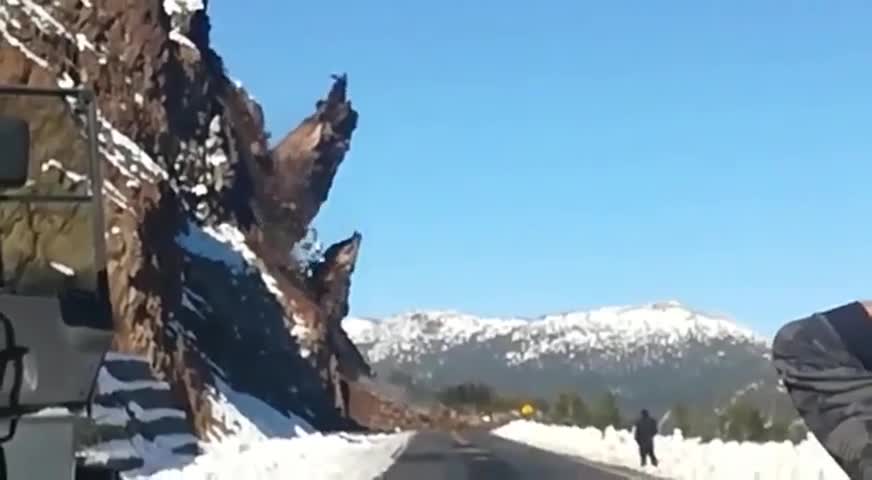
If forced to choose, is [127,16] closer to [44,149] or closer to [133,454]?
[133,454]

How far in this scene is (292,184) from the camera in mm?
91312

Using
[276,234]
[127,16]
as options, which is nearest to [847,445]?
[127,16]

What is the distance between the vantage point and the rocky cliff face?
144ft

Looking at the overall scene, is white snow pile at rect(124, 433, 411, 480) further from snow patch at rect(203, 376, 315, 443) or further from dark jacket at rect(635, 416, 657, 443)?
dark jacket at rect(635, 416, 657, 443)

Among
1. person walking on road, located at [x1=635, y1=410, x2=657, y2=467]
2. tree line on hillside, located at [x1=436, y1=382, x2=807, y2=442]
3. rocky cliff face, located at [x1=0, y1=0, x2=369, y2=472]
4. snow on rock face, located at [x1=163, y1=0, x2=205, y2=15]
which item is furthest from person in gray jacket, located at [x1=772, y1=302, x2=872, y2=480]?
snow on rock face, located at [x1=163, y1=0, x2=205, y2=15]

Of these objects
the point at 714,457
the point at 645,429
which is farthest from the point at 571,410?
the point at 714,457

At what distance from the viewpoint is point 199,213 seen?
62.0 m

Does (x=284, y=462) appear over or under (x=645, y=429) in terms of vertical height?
under

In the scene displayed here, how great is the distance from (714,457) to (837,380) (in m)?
37.9

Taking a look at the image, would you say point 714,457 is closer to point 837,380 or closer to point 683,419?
point 683,419

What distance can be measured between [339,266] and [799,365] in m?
89.9

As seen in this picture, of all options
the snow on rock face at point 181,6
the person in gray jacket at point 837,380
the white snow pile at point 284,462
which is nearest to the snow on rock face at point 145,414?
the white snow pile at point 284,462

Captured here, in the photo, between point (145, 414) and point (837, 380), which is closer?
point (837, 380)

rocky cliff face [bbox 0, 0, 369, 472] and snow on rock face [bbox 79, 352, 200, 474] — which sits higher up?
rocky cliff face [bbox 0, 0, 369, 472]
